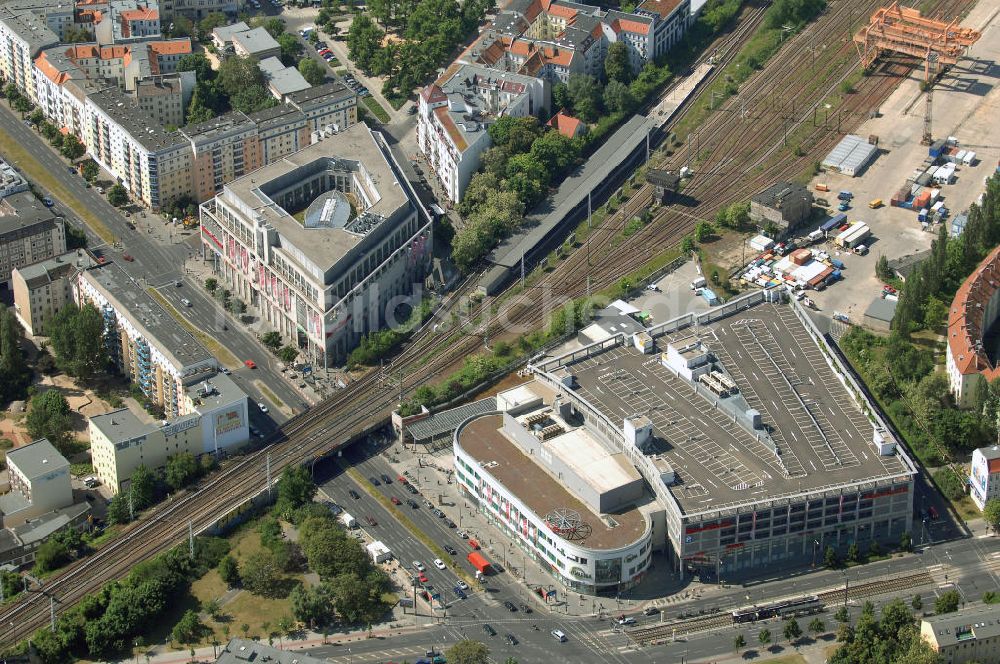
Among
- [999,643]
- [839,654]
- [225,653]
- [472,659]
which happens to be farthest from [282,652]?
[999,643]

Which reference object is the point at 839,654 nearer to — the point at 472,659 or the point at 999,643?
the point at 999,643

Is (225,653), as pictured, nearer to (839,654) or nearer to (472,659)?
(472,659)

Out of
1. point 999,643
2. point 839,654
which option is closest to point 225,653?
point 839,654

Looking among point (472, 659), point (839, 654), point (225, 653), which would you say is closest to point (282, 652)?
point (225, 653)

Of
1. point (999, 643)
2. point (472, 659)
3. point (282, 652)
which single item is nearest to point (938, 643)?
point (999, 643)

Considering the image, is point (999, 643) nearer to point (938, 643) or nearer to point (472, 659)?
point (938, 643)

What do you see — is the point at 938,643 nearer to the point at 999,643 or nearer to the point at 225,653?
the point at 999,643
